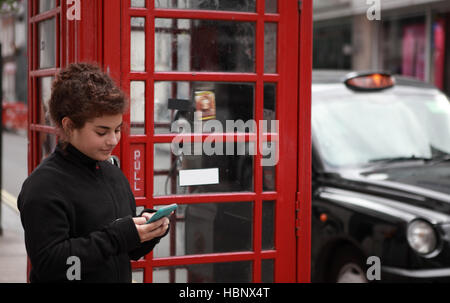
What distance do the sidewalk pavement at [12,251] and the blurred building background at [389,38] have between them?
10313 millimetres

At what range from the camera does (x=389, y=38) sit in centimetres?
1798

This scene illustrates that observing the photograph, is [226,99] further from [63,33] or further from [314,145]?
[314,145]

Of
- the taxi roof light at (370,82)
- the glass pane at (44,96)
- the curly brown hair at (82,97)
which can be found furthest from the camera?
the taxi roof light at (370,82)

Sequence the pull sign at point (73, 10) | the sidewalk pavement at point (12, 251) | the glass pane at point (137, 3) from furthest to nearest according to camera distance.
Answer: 1. the sidewalk pavement at point (12, 251)
2. the glass pane at point (137, 3)
3. the pull sign at point (73, 10)

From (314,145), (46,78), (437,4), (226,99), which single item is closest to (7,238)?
(314,145)

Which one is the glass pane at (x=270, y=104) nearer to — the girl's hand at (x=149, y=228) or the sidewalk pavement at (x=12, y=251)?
the girl's hand at (x=149, y=228)

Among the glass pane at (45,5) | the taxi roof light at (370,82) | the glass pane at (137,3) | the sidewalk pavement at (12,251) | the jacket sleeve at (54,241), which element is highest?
the glass pane at (45,5)

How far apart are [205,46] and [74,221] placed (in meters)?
1.58

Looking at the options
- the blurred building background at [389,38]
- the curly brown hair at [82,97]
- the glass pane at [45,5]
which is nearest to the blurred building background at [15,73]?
the blurred building background at [389,38]

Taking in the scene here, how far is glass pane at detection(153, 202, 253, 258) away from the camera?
359 centimetres

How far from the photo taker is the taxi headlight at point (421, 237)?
4367 mm

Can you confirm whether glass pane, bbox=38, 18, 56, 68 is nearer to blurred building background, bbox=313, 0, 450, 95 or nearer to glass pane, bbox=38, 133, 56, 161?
glass pane, bbox=38, 133, 56, 161

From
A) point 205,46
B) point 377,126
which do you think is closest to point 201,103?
point 205,46

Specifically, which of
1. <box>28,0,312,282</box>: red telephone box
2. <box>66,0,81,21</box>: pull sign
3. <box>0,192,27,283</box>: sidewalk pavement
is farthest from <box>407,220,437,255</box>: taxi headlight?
<box>0,192,27,283</box>: sidewalk pavement
